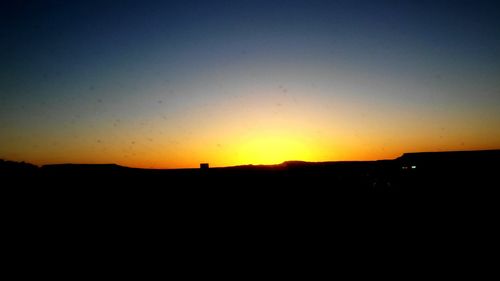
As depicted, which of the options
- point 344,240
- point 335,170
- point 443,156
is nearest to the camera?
point 344,240

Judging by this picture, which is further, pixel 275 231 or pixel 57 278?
pixel 275 231

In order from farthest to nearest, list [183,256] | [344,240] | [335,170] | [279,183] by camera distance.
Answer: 1. [335,170]
2. [279,183]
3. [344,240]
4. [183,256]

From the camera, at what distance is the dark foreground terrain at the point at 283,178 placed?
1412cm

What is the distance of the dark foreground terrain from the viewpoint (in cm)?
1412

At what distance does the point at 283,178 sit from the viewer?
61.5 feet

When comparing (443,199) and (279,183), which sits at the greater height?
(279,183)

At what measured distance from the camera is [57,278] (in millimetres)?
8008

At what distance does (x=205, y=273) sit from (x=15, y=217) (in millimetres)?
8005

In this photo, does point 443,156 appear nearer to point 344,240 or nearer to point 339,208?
point 339,208

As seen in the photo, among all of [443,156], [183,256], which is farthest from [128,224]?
[443,156]

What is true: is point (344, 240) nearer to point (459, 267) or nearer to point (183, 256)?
point (459, 267)

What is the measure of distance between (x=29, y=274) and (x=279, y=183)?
41.6 feet

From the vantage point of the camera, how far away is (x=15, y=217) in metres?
10.9

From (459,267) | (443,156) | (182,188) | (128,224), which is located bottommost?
(459,267)
